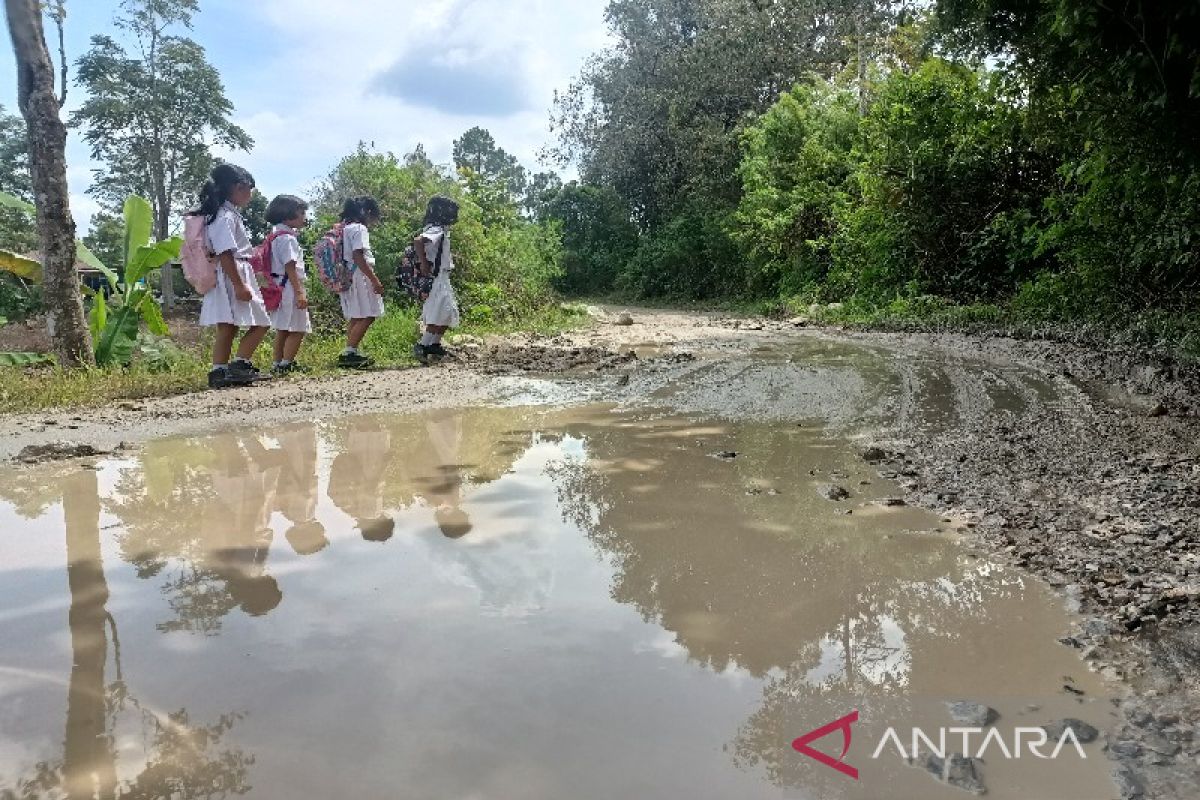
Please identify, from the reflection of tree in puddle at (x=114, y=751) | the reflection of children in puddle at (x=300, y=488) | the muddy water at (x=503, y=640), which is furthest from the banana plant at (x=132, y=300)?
the reflection of tree in puddle at (x=114, y=751)

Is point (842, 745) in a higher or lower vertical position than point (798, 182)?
lower

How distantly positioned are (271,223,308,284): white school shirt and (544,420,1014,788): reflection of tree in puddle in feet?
14.2

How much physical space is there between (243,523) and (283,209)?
15.1 feet

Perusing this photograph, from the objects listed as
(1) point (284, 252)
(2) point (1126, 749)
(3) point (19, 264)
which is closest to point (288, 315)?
(1) point (284, 252)

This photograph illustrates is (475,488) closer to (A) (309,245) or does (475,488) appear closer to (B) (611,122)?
(A) (309,245)

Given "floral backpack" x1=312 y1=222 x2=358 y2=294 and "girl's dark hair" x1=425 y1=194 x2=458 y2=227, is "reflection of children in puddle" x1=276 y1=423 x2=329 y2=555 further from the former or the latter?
"girl's dark hair" x1=425 y1=194 x2=458 y2=227

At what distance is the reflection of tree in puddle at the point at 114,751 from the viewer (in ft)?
5.23

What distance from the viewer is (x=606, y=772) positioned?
5.28 ft

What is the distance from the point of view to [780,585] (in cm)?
258

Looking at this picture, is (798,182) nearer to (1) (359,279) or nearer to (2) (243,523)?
(1) (359,279)

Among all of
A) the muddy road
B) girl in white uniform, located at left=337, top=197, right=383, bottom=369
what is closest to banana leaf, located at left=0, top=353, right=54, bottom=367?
girl in white uniform, located at left=337, top=197, right=383, bottom=369

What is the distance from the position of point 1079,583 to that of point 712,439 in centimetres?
233

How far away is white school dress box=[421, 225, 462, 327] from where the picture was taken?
8.30 metres

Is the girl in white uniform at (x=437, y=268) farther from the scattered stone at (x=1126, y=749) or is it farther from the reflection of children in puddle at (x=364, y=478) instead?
the scattered stone at (x=1126, y=749)
